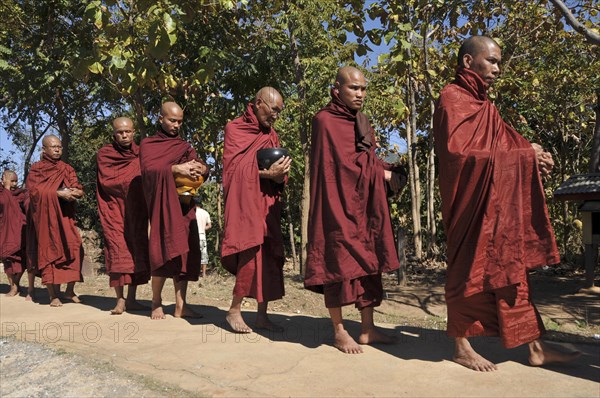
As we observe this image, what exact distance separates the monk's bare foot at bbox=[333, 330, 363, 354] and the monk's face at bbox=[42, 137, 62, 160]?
443 cm

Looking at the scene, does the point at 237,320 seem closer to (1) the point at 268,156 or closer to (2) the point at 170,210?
(2) the point at 170,210

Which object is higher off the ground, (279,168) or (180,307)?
(279,168)

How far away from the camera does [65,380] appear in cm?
332

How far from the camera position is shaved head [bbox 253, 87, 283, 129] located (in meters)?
4.48

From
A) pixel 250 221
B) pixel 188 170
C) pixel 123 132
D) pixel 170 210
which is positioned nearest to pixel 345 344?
pixel 250 221

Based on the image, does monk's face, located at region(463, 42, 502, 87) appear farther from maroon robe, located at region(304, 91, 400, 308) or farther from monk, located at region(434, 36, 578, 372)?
maroon robe, located at region(304, 91, 400, 308)

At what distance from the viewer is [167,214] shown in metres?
4.90

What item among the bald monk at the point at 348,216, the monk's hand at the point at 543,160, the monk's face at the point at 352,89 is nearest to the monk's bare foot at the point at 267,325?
the bald monk at the point at 348,216

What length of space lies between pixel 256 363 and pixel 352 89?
193 centimetres

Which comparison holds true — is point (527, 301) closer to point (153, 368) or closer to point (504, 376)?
point (504, 376)

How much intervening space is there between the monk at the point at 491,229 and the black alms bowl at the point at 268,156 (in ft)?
4.41

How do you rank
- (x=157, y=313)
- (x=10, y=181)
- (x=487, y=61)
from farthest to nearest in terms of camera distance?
(x=10, y=181), (x=157, y=313), (x=487, y=61)

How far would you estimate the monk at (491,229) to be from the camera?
3.13 metres

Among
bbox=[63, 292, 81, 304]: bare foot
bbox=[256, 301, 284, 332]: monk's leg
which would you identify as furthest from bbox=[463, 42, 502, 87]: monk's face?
bbox=[63, 292, 81, 304]: bare foot
